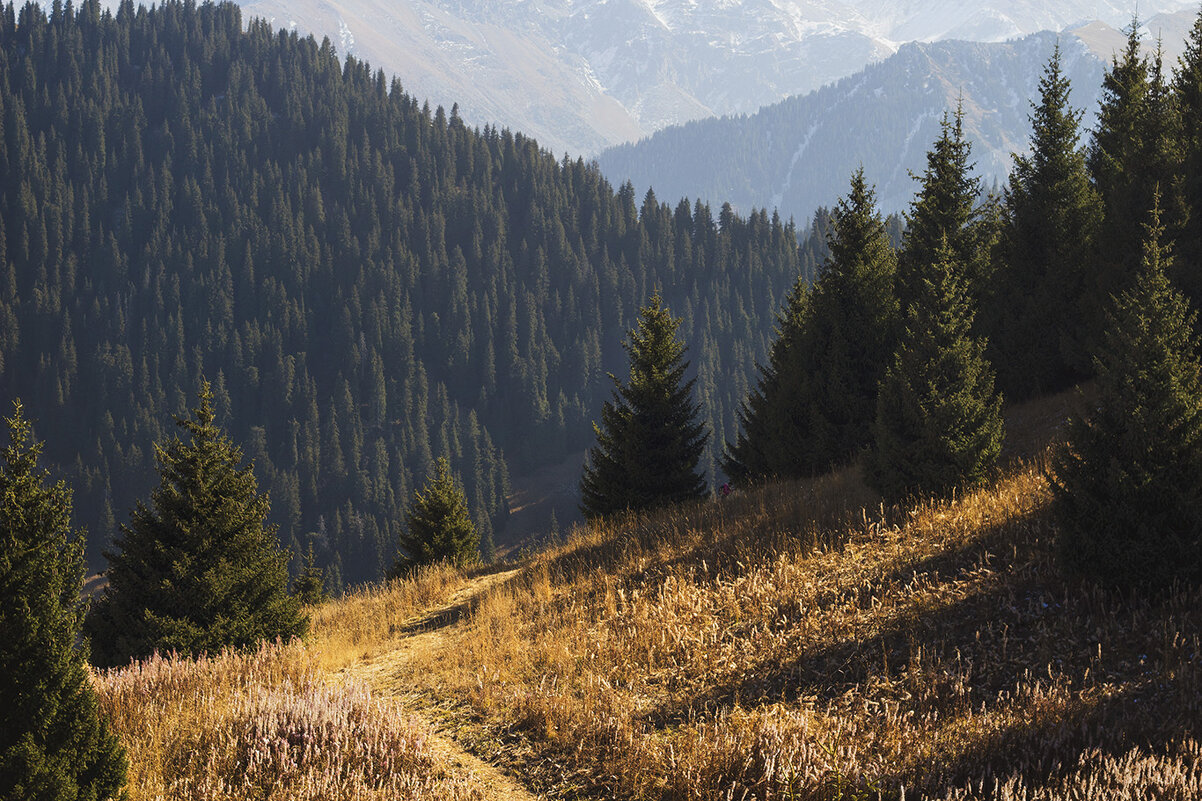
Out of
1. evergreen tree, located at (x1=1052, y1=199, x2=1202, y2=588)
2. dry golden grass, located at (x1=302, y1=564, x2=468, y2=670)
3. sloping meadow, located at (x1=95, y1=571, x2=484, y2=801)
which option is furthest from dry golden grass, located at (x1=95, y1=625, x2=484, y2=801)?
evergreen tree, located at (x1=1052, y1=199, x2=1202, y2=588)

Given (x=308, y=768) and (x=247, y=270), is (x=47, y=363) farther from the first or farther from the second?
(x=308, y=768)

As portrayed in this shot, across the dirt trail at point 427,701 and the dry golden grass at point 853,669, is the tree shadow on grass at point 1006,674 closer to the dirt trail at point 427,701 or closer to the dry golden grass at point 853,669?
the dry golden grass at point 853,669

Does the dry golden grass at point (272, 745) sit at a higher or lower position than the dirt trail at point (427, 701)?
higher

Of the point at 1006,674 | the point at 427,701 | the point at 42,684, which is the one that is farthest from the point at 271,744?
the point at 1006,674

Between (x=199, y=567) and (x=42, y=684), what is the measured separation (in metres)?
8.64

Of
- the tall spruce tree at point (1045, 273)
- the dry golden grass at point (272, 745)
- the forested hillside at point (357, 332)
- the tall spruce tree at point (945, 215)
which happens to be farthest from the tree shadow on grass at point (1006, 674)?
the forested hillside at point (357, 332)

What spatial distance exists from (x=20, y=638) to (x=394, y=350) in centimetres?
17393

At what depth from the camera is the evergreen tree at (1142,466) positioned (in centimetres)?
771

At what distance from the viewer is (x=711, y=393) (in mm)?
156750

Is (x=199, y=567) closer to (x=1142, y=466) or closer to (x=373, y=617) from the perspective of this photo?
(x=373, y=617)

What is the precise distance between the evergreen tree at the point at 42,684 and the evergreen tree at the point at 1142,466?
9024 millimetres

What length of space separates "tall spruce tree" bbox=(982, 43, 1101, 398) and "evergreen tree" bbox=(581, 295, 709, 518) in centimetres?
953

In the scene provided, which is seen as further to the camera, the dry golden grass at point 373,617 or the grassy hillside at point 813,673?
the dry golden grass at point 373,617

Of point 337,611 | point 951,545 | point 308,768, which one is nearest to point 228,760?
point 308,768
